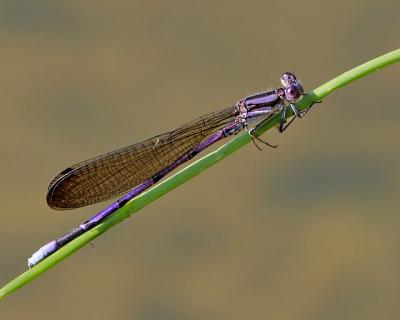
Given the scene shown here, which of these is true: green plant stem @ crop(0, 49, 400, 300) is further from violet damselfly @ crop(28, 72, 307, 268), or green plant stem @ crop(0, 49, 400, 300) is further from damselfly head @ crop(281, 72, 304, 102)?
violet damselfly @ crop(28, 72, 307, 268)

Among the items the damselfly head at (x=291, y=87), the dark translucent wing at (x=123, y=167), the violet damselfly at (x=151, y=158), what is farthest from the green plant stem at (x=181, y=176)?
the dark translucent wing at (x=123, y=167)

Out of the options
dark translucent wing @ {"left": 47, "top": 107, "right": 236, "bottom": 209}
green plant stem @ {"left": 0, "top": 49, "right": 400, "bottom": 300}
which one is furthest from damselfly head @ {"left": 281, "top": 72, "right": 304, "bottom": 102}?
green plant stem @ {"left": 0, "top": 49, "right": 400, "bottom": 300}

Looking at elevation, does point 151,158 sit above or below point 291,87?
above

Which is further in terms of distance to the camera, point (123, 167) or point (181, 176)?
point (123, 167)

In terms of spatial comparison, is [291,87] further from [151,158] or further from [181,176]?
[181,176]

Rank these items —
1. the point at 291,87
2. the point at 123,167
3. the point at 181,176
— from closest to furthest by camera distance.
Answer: the point at 181,176 < the point at 291,87 < the point at 123,167

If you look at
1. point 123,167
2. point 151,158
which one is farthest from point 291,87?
point 123,167
